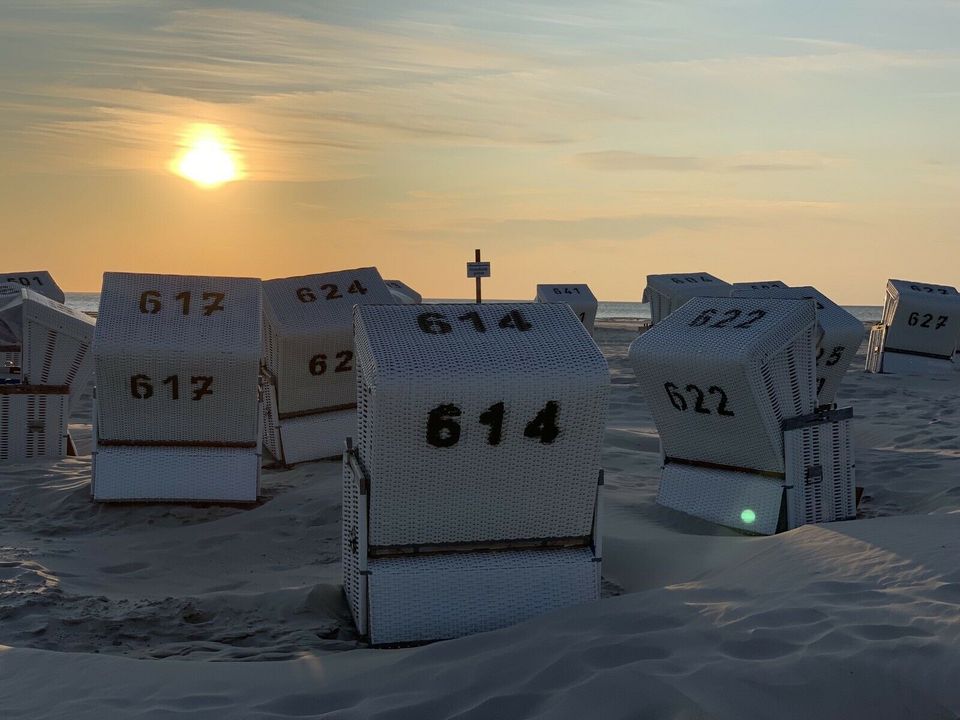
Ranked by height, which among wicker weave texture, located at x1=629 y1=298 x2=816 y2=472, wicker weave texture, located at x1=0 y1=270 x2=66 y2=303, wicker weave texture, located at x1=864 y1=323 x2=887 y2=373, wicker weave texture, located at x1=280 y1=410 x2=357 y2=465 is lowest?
wicker weave texture, located at x1=280 y1=410 x2=357 y2=465

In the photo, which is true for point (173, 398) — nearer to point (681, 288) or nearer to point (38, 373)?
point (38, 373)

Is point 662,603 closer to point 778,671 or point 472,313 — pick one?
point 778,671

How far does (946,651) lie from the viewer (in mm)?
4391

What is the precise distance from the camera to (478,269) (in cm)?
992

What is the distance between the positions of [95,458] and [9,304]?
122 inches

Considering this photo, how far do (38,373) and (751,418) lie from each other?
816 centimetres

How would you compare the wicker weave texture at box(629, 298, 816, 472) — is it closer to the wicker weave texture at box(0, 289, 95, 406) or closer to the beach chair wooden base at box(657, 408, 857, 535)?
the beach chair wooden base at box(657, 408, 857, 535)

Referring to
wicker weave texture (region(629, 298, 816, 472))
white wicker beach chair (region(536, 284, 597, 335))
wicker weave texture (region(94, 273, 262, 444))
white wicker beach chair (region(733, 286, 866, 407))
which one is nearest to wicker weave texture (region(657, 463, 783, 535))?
wicker weave texture (region(629, 298, 816, 472))

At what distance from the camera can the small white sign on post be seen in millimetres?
9875

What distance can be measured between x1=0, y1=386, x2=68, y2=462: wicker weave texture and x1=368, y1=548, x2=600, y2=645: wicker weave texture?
7.61 m

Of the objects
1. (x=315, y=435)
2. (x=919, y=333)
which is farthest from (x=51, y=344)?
(x=919, y=333)

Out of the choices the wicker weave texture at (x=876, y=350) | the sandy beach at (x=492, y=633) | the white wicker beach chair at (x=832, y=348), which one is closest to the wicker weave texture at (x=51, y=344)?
the sandy beach at (x=492, y=633)

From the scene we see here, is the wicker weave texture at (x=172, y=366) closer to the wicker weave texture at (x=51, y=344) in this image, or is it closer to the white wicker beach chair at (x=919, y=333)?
the wicker weave texture at (x=51, y=344)

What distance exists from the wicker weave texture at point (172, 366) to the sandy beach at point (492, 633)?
883mm
